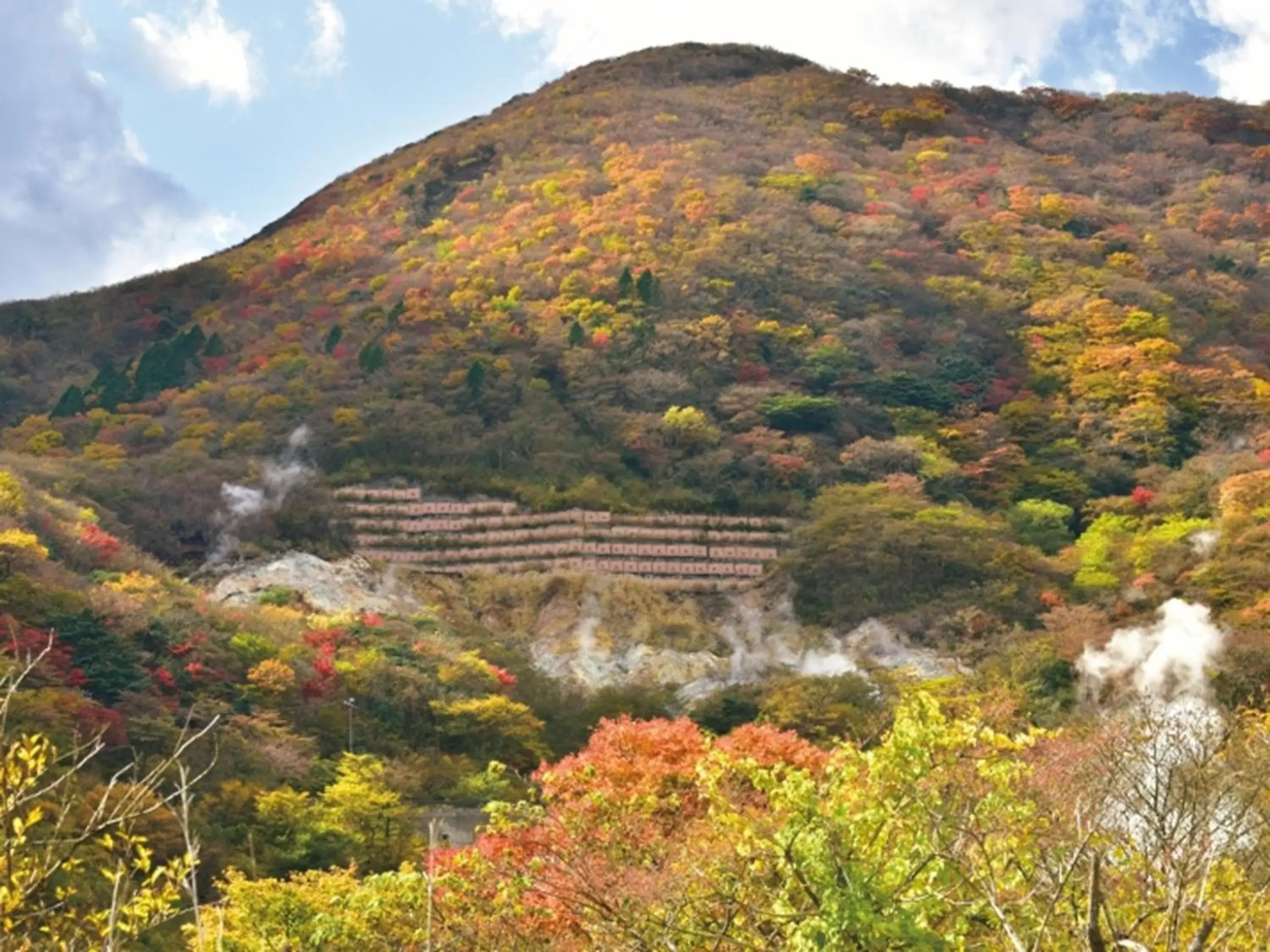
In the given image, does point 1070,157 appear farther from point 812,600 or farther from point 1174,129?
point 812,600

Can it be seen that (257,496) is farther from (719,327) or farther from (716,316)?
(716,316)

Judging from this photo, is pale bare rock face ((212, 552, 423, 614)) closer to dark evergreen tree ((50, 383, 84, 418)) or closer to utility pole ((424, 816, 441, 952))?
dark evergreen tree ((50, 383, 84, 418))

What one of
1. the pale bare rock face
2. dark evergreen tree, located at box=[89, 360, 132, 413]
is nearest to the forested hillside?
dark evergreen tree, located at box=[89, 360, 132, 413]

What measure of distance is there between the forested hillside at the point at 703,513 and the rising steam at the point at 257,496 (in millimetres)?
191

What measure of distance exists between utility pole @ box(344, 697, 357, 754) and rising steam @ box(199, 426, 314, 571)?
13.3 meters

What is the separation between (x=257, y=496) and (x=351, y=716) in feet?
55.0

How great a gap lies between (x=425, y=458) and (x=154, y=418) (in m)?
11.6

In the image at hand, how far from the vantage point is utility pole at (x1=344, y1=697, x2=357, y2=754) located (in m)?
27.2

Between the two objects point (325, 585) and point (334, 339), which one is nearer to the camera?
point (325, 585)

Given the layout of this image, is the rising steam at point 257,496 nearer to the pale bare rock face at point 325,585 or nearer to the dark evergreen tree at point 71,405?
the pale bare rock face at point 325,585

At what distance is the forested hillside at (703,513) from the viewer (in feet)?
32.4

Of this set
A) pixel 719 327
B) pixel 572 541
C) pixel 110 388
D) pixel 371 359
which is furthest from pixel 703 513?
pixel 110 388

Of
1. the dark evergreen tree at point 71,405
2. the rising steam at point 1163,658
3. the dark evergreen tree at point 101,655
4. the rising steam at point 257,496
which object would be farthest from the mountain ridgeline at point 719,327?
the dark evergreen tree at point 101,655

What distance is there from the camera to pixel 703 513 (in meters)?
42.8
